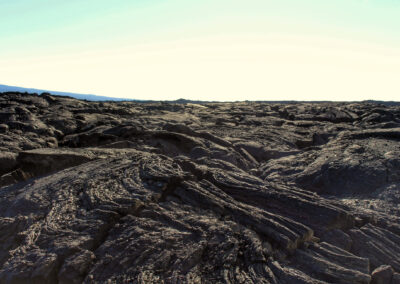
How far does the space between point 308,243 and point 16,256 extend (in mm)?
5466

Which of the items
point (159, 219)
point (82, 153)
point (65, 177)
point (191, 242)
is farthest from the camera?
point (82, 153)

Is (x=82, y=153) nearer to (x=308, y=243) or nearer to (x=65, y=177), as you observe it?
(x=65, y=177)

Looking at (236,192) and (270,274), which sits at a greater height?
(236,192)

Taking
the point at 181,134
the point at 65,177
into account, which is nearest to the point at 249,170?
the point at 181,134

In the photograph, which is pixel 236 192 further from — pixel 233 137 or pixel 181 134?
pixel 233 137

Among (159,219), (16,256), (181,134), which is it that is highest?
(181,134)

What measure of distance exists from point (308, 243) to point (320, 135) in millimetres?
11501

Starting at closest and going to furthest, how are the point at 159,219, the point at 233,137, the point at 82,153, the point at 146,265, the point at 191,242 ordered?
1. the point at 146,265
2. the point at 191,242
3. the point at 159,219
4. the point at 82,153
5. the point at 233,137

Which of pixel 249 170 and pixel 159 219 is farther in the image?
pixel 249 170

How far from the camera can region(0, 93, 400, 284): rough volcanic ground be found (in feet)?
17.2

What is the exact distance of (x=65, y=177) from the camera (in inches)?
Answer: 334

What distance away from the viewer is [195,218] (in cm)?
649

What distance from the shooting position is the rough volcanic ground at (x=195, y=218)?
206 inches

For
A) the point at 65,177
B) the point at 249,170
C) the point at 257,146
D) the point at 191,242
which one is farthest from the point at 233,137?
the point at 191,242
